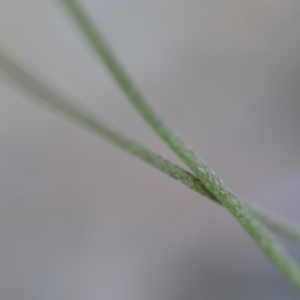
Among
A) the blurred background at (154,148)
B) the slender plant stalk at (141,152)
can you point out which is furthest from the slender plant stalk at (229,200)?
the blurred background at (154,148)

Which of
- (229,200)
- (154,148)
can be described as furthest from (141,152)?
(154,148)

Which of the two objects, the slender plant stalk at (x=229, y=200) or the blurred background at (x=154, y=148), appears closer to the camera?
the slender plant stalk at (x=229, y=200)

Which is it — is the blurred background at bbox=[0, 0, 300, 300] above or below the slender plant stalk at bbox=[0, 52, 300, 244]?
above

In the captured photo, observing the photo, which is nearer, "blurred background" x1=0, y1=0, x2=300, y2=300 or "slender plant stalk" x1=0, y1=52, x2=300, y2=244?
"slender plant stalk" x1=0, y1=52, x2=300, y2=244

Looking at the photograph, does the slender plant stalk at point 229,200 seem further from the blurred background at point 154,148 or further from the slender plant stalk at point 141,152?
the blurred background at point 154,148

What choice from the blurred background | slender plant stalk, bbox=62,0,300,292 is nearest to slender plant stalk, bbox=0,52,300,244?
slender plant stalk, bbox=62,0,300,292

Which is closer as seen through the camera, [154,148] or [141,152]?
[141,152]

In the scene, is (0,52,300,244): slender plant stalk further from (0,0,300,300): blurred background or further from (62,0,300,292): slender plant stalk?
(0,0,300,300): blurred background

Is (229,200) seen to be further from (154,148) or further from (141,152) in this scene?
(154,148)
